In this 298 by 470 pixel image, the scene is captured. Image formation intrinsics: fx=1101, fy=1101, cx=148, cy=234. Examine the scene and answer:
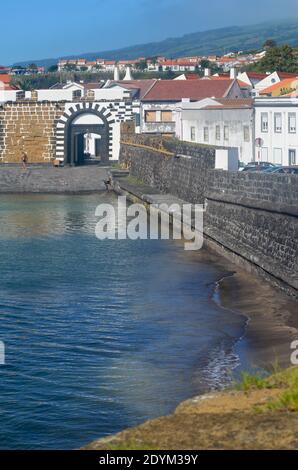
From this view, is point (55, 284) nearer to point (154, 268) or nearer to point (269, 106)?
point (154, 268)

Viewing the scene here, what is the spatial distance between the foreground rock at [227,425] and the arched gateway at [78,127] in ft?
150

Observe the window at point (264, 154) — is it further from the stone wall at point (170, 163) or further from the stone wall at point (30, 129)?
the stone wall at point (30, 129)

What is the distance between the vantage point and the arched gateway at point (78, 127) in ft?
181

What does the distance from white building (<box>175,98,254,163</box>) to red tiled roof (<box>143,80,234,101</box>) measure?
38.7 ft

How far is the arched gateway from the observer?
181 ft

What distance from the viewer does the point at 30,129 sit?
182ft

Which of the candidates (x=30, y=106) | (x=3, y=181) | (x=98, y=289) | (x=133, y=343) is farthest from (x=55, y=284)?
(x=30, y=106)

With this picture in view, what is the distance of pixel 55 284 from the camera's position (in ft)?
74.4

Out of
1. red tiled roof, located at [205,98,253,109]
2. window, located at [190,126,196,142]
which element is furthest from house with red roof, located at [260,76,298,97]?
window, located at [190,126,196,142]

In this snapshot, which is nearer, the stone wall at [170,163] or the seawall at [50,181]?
the stone wall at [170,163]

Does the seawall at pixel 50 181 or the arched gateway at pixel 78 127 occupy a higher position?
the arched gateway at pixel 78 127

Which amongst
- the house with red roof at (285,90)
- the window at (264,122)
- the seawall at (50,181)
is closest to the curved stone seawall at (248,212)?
the window at (264,122)
